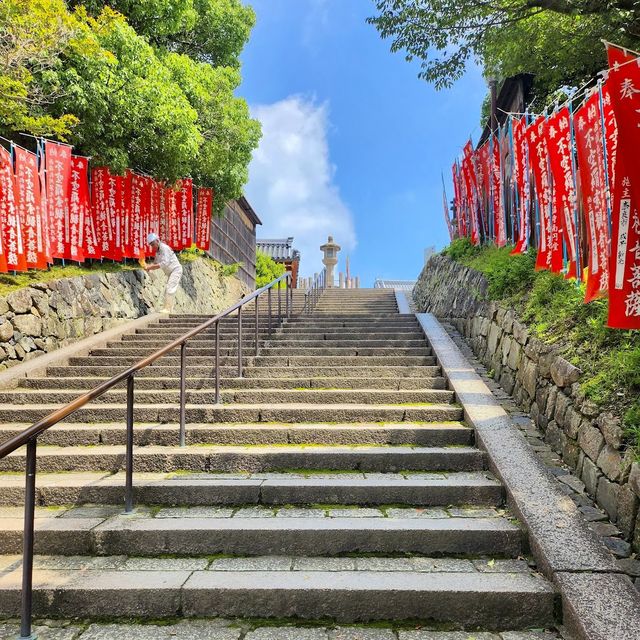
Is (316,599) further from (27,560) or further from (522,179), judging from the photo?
(522,179)

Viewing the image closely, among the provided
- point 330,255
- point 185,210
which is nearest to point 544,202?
point 185,210

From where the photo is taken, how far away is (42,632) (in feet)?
8.42

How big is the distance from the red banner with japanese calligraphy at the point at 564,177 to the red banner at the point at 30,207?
704 cm

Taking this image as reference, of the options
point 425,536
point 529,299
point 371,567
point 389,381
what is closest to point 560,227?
point 529,299

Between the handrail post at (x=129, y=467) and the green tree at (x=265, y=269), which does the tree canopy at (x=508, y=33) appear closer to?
the handrail post at (x=129, y=467)

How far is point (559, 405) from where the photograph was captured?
4.35m

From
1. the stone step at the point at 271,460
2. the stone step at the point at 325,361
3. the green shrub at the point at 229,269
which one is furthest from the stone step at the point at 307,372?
the green shrub at the point at 229,269

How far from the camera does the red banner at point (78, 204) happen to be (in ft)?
26.9

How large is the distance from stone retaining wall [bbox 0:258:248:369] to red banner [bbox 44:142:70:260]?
609mm

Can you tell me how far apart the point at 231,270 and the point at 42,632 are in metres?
15.7

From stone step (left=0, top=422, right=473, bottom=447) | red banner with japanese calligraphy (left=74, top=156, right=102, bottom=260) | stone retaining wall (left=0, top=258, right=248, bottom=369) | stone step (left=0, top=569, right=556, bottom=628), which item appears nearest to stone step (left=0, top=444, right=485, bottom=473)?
stone step (left=0, top=422, right=473, bottom=447)

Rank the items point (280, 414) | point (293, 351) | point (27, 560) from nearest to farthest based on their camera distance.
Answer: point (27, 560), point (280, 414), point (293, 351)

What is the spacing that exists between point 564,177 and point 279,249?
29.8 metres

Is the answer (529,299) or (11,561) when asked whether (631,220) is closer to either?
(529,299)
